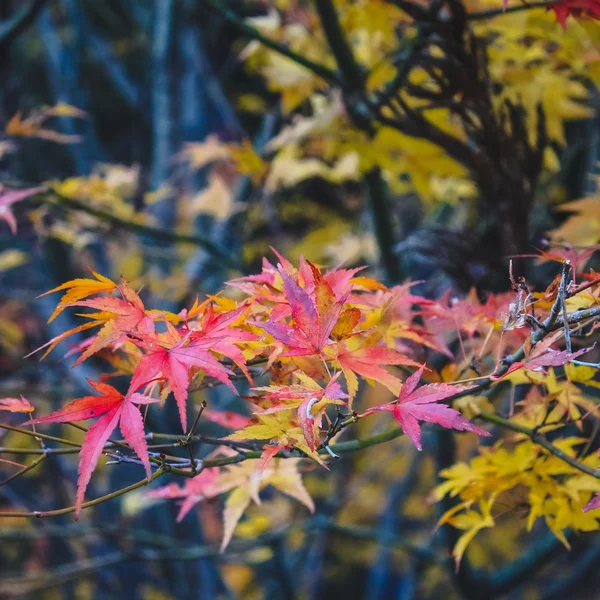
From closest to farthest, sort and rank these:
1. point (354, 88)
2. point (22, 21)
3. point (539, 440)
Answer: point (539, 440) < point (354, 88) < point (22, 21)

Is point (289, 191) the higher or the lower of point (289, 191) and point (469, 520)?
the higher

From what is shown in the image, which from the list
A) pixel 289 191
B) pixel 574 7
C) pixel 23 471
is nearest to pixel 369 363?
pixel 23 471

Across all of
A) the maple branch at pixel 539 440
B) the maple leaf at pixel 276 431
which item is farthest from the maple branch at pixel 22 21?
the maple branch at pixel 539 440

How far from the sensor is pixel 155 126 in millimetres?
2947

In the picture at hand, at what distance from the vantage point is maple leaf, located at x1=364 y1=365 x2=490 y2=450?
62 cm

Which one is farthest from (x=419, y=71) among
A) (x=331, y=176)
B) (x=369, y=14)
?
(x=331, y=176)

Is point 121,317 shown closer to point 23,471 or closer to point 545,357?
point 23,471

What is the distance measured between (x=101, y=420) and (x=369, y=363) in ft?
1.08

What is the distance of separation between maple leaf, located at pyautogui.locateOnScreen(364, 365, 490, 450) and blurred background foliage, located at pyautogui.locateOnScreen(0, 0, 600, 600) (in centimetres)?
43

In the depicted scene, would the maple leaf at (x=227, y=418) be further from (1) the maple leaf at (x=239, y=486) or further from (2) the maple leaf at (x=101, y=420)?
(2) the maple leaf at (x=101, y=420)

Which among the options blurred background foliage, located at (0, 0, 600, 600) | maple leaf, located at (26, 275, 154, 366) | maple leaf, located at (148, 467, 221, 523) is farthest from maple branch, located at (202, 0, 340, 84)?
maple leaf, located at (148, 467, 221, 523)

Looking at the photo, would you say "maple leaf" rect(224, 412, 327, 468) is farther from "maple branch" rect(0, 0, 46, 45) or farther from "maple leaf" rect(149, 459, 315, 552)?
"maple branch" rect(0, 0, 46, 45)

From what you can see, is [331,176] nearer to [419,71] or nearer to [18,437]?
[419,71]

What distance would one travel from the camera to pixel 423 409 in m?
0.66
